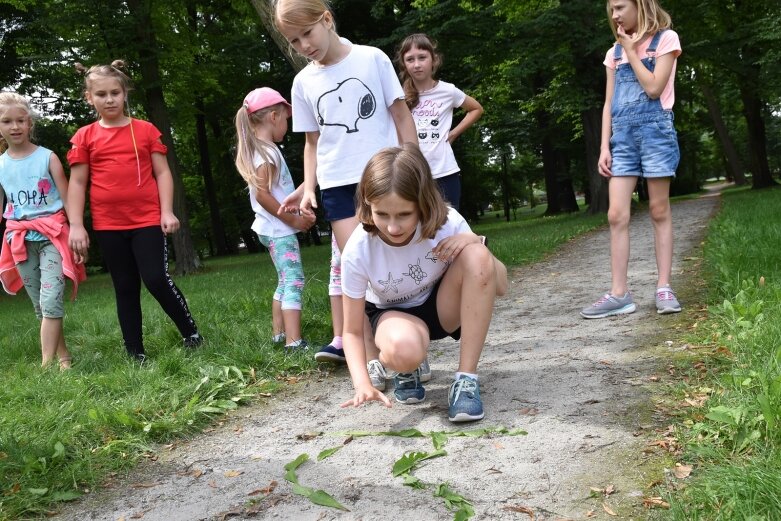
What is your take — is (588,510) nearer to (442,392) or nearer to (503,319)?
(442,392)

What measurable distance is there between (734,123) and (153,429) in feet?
151

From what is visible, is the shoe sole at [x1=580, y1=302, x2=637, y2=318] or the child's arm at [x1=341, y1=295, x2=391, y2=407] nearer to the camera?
the child's arm at [x1=341, y1=295, x2=391, y2=407]

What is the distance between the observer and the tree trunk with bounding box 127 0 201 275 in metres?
14.7

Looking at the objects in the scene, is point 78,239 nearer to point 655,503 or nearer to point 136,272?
point 136,272

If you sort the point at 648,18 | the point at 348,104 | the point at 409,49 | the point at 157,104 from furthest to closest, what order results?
1. the point at 157,104
2. the point at 409,49
3. the point at 648,18
4. the point at 348,104

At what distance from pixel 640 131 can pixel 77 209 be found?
143 inches

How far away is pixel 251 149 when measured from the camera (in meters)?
4.73

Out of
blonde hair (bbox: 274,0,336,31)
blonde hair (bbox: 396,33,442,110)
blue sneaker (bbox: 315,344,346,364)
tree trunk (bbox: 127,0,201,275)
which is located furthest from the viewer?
tree trunk (bbox: 127,0,201,275)

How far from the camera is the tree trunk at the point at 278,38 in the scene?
7227 mm

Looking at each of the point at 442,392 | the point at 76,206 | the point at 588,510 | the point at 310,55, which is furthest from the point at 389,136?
the point at 588,510

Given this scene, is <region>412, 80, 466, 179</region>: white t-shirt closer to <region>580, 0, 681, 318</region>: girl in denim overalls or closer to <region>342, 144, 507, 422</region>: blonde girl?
<region>580, 0, 681, 318</region>: girl in denim overalls

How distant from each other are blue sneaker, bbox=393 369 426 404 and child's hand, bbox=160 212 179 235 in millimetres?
1945

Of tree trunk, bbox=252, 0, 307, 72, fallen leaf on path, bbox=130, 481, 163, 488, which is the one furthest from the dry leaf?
tree trunk, bbox=252, 0, 307, 72

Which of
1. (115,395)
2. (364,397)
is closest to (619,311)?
(364,397)
